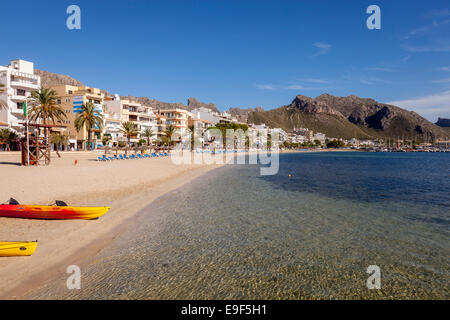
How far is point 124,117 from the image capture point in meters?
77.6

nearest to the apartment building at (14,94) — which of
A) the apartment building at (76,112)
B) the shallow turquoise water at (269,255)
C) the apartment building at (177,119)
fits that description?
the apartment building at (76,112)

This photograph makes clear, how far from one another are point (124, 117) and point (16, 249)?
249 ft

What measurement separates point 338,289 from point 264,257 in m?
2.41

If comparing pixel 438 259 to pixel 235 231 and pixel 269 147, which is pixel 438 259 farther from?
pixel 269 147

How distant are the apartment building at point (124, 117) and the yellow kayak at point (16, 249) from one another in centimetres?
6867

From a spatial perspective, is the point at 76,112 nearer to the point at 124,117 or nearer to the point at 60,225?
the point at 124,117

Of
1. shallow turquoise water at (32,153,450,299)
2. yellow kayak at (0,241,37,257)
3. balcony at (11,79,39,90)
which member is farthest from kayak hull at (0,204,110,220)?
balcony at (11,79,39,90)

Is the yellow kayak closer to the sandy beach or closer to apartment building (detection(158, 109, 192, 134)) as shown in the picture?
the sandy beach

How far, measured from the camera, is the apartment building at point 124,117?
7212 cm

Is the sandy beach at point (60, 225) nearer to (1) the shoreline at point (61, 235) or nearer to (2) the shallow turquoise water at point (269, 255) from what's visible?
(1) the shoreline at point (61, 235)

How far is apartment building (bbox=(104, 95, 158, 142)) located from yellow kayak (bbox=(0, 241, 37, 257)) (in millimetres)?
68673

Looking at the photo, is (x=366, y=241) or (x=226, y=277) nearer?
(x=226, y=277)

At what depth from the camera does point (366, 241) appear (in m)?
10.1
